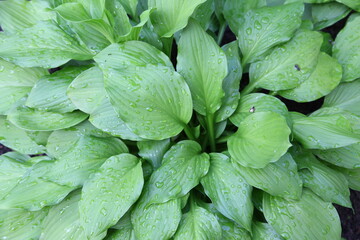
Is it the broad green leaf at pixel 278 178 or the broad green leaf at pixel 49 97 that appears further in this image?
the broad green leaf at pixel 49 97

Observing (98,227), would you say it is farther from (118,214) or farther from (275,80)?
(275,80)

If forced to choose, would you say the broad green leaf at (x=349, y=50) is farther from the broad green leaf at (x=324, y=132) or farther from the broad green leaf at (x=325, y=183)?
the broad green leaf at (x=325, y=183)

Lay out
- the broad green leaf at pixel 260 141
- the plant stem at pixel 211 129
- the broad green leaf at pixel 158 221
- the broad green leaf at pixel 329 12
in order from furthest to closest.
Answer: the broad green leaf at pixel 329 12, the plant stem at pixel 211 129, the broad green leaf at pixel 158 221, the broad green leaf at pixel 260 141

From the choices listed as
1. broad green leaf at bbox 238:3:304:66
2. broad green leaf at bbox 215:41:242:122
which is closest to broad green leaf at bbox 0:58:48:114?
broad green leaf at bbox 215:41:242:122

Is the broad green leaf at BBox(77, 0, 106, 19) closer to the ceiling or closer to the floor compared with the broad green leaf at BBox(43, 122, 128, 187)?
closer to the ceiling

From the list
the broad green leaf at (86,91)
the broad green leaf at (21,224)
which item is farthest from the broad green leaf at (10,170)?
the broad green leaf at (86,91)

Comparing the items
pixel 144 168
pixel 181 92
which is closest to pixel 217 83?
pixel 181 92

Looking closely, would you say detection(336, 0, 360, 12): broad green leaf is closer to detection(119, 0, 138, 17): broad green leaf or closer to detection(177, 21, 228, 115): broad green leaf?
detection(177, 21, 228, 115): broad green leaf
